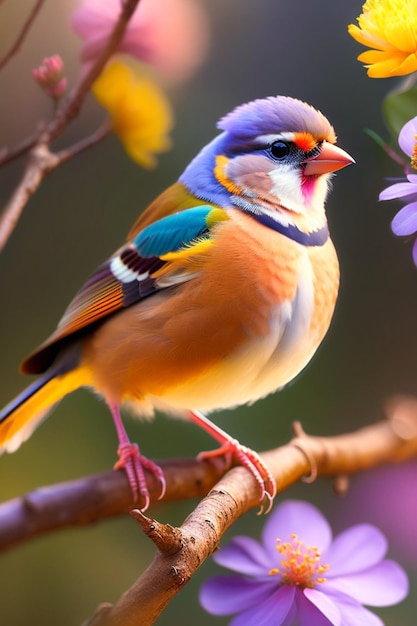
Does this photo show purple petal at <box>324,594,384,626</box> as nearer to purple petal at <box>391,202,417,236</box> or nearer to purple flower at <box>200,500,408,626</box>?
purple flower at <box>200,500,408,626</box>

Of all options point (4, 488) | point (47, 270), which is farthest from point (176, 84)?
point (4, 488)

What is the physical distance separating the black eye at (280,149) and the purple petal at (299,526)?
212 mm

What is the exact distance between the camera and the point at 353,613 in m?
0.38

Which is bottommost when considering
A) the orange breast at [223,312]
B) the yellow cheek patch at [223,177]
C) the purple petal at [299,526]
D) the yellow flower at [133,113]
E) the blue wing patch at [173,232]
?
the purple petal at [299,526]

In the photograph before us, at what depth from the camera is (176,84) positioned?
1.89 ft

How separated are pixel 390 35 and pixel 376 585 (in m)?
0.26

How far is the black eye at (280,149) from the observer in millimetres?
396

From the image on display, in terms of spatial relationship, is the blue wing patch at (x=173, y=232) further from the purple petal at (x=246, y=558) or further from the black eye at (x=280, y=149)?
the purple petal at (x=246, y=558)

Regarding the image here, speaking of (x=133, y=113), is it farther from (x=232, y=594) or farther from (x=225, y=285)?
(x=232, y=594)

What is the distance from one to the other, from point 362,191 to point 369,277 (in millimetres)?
66

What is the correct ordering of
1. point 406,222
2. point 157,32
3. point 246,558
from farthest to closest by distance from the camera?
point 157,32 → point 246,558 → point 406,222

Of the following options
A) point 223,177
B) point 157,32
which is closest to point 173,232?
point 223,177

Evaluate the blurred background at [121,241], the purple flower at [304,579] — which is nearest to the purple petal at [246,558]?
the purple flower at [304,579]

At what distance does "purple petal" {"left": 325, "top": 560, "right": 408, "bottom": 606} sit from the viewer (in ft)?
1.28
